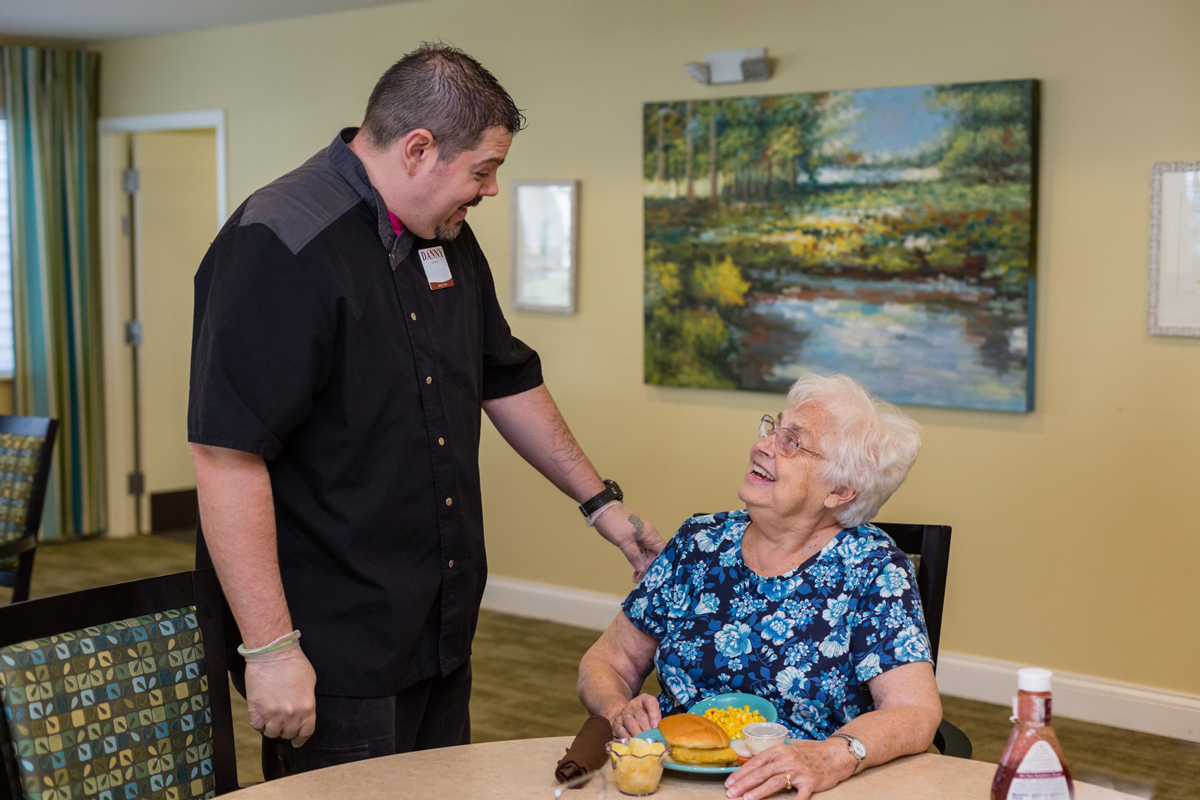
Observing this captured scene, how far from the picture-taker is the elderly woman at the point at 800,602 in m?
1.77

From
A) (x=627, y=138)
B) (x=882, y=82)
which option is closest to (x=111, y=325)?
(x=627, y=138)

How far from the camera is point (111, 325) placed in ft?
21.5

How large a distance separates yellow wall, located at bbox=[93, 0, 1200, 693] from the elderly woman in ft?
6.71

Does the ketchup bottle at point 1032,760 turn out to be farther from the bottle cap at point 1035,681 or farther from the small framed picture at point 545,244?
the small framed picture at point 545,244

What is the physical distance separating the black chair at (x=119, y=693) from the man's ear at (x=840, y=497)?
39.0 inches

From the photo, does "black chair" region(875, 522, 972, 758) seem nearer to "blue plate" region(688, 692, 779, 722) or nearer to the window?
"blue plate" region(688, 692, 779, 722)

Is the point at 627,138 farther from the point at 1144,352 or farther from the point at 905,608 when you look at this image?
the point at 905,608

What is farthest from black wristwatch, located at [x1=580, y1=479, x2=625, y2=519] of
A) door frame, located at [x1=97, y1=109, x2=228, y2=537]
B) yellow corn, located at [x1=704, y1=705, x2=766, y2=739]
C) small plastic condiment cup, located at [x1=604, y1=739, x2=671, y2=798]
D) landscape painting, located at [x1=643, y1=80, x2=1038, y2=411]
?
door frame, located at [x1=97, y1=109, x2=228, y2=537]

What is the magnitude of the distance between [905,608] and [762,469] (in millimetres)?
348

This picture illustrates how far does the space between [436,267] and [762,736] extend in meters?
0.92

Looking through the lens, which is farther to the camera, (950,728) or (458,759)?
(950,728)

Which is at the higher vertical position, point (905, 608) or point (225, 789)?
point (905, 608)

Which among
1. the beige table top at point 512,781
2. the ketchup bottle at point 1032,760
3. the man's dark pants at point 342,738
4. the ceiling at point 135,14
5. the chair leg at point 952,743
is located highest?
the ceiling at point 135,14

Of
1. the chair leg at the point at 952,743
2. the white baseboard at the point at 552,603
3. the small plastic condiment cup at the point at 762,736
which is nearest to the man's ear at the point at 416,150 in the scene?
the small plastic condiment cup at the point at 762,736
